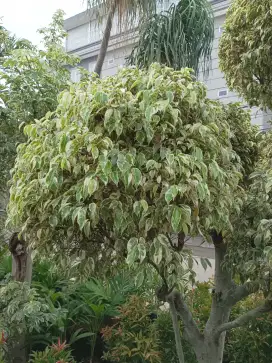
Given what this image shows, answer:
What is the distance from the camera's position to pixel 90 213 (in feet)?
7.64

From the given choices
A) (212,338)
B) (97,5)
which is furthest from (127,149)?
(97,5)

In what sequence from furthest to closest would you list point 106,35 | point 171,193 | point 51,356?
1. point 106,35
2. point 51,356
3. point 171,193

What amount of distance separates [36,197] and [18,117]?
125 cm

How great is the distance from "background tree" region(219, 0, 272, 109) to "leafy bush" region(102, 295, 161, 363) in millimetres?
2081

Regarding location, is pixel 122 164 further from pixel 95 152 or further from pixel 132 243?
pixel 132 243

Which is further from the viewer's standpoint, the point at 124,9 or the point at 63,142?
the point at 124,9

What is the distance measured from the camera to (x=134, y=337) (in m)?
4.07

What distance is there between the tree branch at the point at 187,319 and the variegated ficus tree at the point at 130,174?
571 millimetres

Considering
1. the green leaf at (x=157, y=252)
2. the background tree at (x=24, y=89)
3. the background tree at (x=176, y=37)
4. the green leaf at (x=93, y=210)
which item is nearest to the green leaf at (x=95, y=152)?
the green leaf at (x=93, y=210)

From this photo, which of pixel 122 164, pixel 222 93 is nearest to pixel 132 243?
pixel 122 164

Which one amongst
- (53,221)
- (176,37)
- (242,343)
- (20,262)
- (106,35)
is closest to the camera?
(53,221)

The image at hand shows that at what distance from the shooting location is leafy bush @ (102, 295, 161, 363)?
156 inches

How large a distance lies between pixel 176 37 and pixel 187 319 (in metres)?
3.75

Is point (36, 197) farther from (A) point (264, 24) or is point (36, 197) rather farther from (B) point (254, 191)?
(A) point (264, 24)
